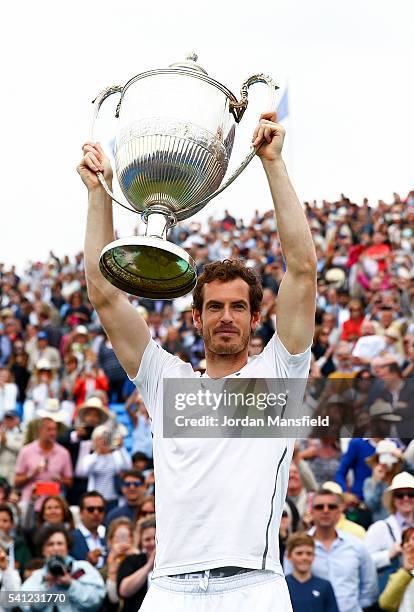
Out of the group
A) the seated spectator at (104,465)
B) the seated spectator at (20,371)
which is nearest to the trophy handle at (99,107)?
the seated spectator at (104,465)

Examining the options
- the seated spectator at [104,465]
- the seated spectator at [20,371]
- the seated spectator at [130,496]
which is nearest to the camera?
the seated spectator at [130,496]

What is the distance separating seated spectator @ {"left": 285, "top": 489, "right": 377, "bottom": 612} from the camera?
246 inches

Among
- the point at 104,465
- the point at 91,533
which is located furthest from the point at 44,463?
the point at 91,533

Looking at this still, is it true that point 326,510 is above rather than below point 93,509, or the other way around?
below

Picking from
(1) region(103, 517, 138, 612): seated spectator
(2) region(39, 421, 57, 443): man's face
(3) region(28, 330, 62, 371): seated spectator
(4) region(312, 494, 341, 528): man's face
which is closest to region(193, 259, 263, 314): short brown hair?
(4) region(312, 494, 341, 528): man's face

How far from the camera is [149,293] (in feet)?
11.7

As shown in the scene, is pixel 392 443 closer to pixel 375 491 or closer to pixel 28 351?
pixel 375 491

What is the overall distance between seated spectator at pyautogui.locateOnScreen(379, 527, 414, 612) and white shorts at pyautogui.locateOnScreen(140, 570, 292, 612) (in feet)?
9.35

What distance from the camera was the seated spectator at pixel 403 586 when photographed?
5.94 m

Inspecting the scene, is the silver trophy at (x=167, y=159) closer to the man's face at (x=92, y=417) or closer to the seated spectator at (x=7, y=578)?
the seated spectator at (x=7, y=578)

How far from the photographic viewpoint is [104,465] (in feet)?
29.5

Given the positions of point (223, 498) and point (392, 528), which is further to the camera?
point (392, 528)

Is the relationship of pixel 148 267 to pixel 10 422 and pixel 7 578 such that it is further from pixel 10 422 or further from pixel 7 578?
pixel 10 422

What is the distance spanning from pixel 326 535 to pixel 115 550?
52.5 inches
